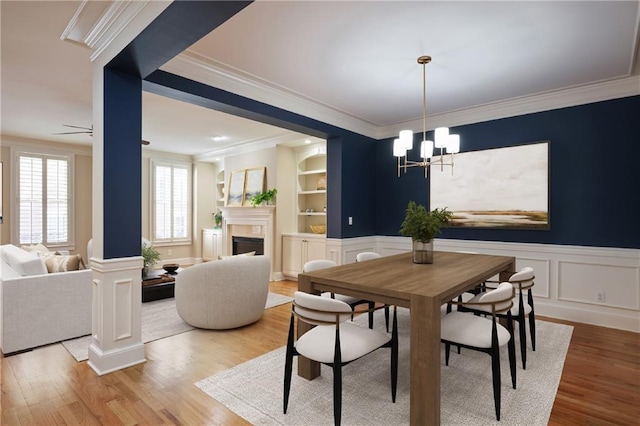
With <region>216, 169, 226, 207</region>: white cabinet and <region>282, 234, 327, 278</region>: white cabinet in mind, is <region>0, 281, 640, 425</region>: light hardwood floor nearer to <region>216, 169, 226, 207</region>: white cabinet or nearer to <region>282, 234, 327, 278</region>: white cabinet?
<region>282, 234, 327, 278</region>: white cabinet

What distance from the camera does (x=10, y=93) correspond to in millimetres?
4039

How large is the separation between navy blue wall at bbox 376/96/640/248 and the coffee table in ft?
15.0

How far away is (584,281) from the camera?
154 inches

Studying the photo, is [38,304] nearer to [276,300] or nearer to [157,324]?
[157,324]

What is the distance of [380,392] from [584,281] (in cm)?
311

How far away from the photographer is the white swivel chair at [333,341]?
192cm

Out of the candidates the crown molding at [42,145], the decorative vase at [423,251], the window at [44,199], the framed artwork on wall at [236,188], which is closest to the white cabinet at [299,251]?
the framed artwork on wall at [236,188]

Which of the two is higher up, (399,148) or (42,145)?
(42,145)

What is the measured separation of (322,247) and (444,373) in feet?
11.2

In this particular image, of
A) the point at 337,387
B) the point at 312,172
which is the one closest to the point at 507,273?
the point at 337,387

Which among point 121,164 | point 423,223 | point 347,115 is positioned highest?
point 347,115

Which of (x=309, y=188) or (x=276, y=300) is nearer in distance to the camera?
(x=276, y=300)

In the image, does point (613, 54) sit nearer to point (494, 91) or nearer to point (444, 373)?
point (494, 91)

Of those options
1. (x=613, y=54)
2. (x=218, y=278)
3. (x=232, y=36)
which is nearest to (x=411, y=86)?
(x=613, y=54)
